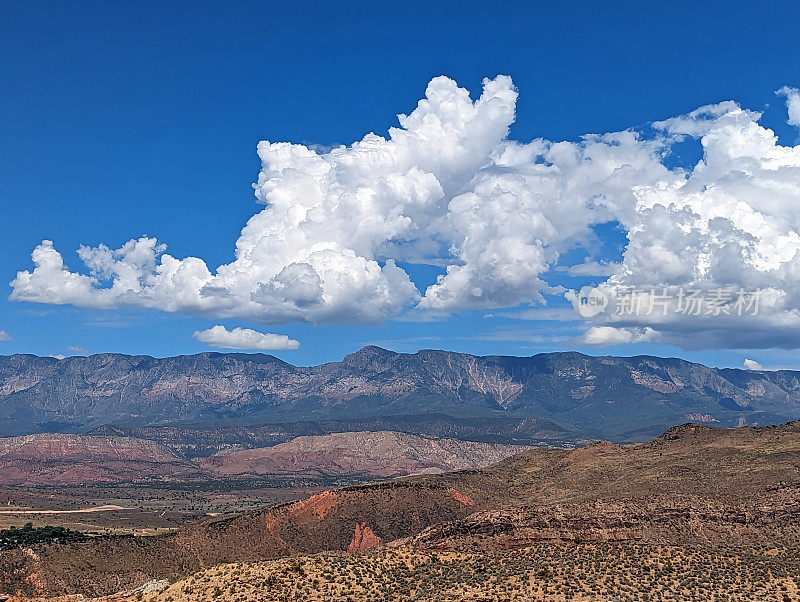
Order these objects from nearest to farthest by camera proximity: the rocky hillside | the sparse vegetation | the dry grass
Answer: the dry grass < the rocky hillside < the sparse vegetation

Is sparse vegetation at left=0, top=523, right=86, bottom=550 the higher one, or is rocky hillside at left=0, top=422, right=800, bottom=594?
rocky hillside at left=0, top=422, right=800, bottom=594

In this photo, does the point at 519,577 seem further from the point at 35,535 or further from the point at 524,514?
the point at 35,535

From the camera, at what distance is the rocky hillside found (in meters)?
68.4

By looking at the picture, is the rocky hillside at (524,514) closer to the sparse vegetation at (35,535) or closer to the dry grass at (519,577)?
the dry grass at (519,577)

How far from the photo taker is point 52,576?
2778 inches

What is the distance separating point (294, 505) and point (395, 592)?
59297 millimetres

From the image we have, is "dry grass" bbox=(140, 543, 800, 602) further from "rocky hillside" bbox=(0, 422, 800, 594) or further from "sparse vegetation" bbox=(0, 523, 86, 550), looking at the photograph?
"sparse vegetation" bbox=(0, 523, 86, 550)

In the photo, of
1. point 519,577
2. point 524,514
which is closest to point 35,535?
point 524,514

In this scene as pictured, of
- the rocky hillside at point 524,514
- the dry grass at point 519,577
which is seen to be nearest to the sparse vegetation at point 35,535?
the rocky hillside at point 524,514

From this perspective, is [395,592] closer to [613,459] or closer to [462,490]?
[462,490]

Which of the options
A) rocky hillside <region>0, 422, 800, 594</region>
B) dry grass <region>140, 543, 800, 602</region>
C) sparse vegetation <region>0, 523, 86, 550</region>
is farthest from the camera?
sparse vegetation <region>0, 523, 86, 550</region>

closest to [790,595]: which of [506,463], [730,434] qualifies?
[730,434]

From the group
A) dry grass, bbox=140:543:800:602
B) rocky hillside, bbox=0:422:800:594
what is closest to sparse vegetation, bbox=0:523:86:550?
rocky hillside, bbox=0:422:800:594

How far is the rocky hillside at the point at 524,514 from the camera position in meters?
68.4
